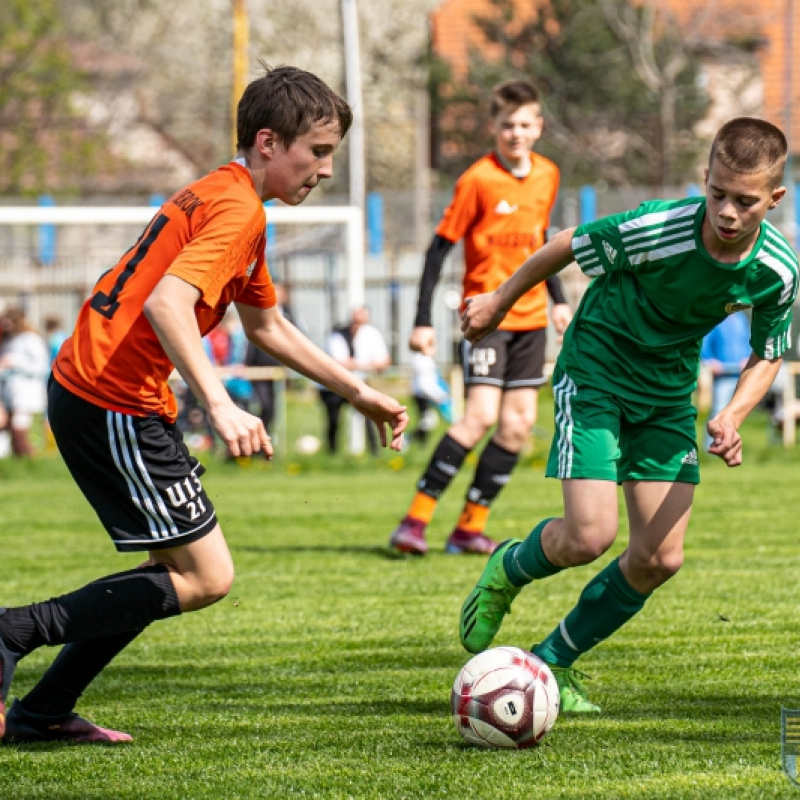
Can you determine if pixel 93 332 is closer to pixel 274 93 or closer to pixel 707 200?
pixel 274 93

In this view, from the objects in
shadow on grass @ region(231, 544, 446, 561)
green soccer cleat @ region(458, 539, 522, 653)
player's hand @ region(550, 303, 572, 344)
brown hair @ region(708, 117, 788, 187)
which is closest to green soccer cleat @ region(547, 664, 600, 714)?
green soccer cleat @ region(458, 539, 522, 653)

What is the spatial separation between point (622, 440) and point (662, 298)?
0.46 meters

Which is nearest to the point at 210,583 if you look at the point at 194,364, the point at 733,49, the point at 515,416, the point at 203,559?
the point at 203,559

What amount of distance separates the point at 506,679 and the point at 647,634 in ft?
5.72

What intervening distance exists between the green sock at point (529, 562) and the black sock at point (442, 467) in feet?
10.6

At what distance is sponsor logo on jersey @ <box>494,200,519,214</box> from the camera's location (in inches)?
310

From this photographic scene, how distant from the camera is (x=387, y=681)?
4898 millimetres

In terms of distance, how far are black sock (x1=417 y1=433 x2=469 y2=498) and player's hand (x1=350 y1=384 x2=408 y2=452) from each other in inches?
137

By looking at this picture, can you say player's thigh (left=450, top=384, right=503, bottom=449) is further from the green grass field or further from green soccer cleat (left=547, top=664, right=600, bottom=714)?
green soccer cleat (left=547, top=664, right=600, bottom=714)

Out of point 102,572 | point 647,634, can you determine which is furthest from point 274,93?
point 102,572

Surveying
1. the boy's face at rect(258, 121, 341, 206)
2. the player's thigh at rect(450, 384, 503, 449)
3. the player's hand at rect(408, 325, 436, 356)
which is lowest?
the player's thigh at rect(450, 384, 503, 449)

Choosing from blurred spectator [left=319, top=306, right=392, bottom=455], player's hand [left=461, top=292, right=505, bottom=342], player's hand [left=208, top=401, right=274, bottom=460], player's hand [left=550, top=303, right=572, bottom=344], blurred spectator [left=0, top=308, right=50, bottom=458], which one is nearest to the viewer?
player's hand [left=208, top=401, right=274, bottom=460]

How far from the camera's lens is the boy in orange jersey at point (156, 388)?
12.6 ft

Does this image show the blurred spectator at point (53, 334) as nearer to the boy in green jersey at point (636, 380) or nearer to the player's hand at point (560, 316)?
the player's hand at point (560, 316)
